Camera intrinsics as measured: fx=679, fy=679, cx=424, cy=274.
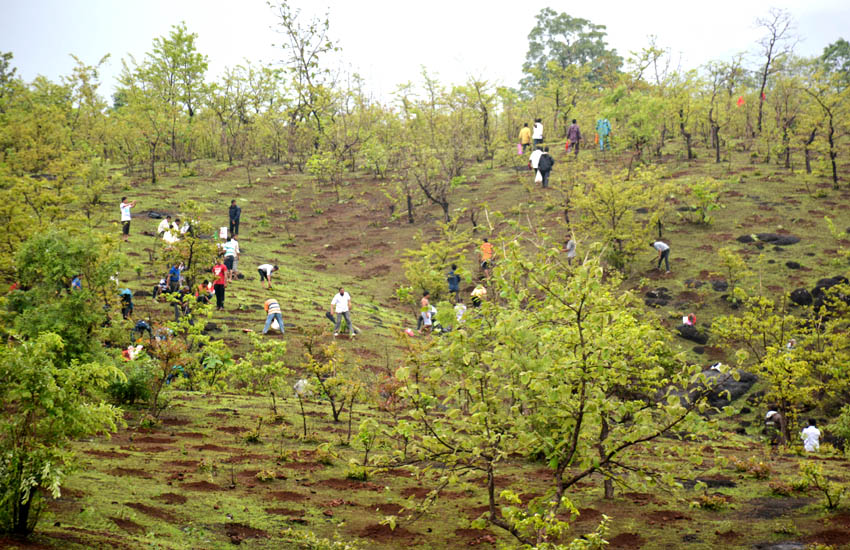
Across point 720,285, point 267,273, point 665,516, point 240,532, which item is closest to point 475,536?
point 665,516

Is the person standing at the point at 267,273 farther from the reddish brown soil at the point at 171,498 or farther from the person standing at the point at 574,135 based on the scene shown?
the person standing at the point at 574,135

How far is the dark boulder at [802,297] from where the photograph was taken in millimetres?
24891

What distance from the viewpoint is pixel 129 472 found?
1126 centimetres

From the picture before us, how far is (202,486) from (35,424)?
4178 mm

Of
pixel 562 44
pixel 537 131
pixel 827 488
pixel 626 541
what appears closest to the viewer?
pixel 626 541

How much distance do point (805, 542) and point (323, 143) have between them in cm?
4160

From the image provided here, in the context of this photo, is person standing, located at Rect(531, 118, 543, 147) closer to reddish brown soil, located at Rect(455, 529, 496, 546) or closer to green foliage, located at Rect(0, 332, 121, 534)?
reddish brown soil, located at Rect(455, 529, 496, 546)

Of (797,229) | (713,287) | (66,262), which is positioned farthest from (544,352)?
(797,229)

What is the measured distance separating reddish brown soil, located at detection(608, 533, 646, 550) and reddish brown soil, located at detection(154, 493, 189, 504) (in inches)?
248

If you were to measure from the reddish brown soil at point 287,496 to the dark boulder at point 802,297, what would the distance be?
21.0 meters

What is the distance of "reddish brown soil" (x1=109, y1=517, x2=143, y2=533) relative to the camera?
340 inches

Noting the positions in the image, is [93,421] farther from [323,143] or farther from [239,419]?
[323,143]

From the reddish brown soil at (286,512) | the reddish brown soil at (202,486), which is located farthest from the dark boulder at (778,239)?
the reddish brown soil at (202,486)

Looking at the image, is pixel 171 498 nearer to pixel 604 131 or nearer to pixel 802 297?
pixel 802 297
